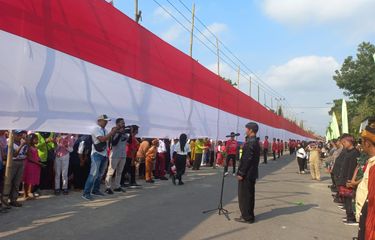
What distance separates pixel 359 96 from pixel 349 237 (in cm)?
3742

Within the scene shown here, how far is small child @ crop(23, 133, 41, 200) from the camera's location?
32.1ft

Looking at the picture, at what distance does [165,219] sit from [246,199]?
5.03 feet

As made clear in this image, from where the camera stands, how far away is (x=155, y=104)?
13445 mm

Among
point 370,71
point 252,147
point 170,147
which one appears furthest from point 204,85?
point 370,71

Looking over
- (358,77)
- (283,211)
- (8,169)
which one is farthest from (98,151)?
(358,77)

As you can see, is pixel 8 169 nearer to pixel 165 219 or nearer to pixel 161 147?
pixel 165 219

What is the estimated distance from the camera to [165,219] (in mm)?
8039

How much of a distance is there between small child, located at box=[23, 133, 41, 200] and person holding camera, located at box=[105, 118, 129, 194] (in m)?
1.82

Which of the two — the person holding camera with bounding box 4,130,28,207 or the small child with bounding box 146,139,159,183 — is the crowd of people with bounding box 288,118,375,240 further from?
the person holding camera with bounding box 4,130,28,207

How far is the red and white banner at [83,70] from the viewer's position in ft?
24.3

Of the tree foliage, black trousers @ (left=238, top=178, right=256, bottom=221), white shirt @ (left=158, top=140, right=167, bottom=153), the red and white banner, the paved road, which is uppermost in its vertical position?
the tree foliage

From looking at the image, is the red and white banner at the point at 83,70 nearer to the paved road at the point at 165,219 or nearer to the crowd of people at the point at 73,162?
the crowd of people at the point at 73,162

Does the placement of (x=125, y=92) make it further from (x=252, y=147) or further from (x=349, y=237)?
(x=349, y=237)

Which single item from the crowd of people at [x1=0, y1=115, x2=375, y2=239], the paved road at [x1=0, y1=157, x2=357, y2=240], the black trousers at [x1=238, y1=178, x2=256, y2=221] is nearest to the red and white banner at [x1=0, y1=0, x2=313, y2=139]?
the crowd of people at [x1=0, y1=115, x2=375, y2=239]
